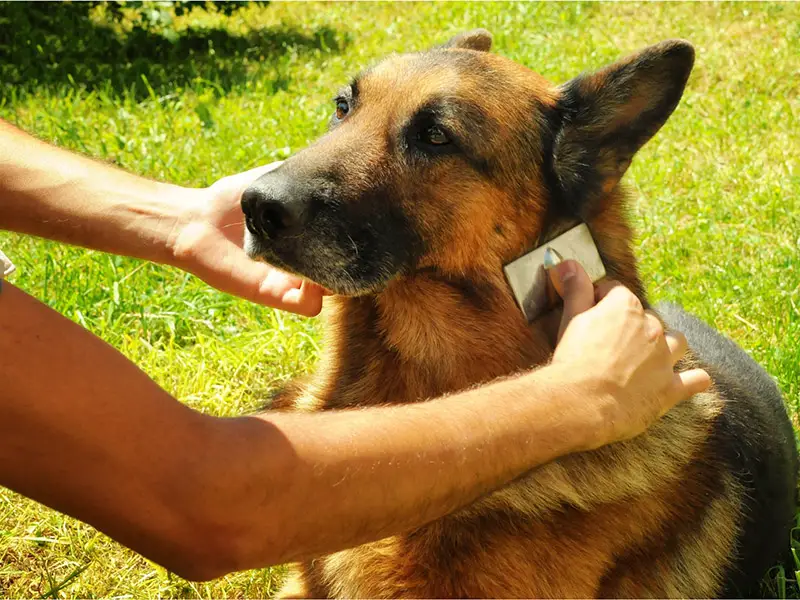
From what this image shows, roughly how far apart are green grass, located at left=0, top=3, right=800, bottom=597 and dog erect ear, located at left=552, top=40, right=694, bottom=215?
5.80 feet

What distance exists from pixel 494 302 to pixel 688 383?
0.72m

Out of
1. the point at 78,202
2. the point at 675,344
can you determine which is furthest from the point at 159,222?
the point at 675,344

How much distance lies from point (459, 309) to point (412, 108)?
28.9 inches

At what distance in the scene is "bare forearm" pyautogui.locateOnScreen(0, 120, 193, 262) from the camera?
3.32 metres

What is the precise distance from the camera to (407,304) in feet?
10.0

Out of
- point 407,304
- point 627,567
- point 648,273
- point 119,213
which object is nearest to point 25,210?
point 119,213

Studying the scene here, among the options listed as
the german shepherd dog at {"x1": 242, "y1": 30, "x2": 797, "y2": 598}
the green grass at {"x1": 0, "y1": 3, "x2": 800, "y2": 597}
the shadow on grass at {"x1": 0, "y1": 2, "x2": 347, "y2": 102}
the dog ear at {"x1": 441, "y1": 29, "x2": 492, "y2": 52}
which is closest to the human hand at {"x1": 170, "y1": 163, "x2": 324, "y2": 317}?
the german shepherd dog at {"x1": 242, "y1": 30, "x2": 797, "y2": 598}

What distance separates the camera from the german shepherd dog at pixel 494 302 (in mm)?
2771

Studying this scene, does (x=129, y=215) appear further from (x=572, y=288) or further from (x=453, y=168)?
(x=572, y=288)

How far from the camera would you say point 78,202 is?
11.2 ft

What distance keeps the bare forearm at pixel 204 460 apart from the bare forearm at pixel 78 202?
1.71m

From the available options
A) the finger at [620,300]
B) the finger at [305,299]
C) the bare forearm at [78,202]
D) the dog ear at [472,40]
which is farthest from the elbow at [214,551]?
the dog ear at [472,40]

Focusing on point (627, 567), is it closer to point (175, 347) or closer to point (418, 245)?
point (418, 245)

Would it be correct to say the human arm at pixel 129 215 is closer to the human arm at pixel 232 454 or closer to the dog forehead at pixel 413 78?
the dog forehead at pixel 413 78
